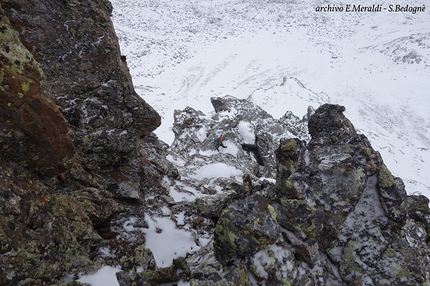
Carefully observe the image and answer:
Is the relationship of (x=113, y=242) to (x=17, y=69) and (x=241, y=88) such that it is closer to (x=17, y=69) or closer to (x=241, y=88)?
(x=17, y=69)

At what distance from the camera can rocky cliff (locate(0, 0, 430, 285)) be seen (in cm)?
442

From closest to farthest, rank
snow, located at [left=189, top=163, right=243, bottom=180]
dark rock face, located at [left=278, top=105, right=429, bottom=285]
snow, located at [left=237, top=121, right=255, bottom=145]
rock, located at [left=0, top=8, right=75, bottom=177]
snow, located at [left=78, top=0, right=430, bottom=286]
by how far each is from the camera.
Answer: rock, located at [left=0, top=8, right=75, bottom=177], dark rock face, located at [left=278, top=105, right=429, bottom=285], snow, located at [left=189, top=163, right=243, bottom=180], snow, located at [left=237, top=121, right=255, bottom=145], snow, located at [left=78, top=0, right=430, bottom=286]

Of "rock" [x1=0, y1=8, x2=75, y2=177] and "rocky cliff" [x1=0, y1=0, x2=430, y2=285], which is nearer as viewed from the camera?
"rock" [x1=0, y1=8, x2=75, y2=177]

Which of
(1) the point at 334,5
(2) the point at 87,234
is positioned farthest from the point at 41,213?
(1) the point at 334,5

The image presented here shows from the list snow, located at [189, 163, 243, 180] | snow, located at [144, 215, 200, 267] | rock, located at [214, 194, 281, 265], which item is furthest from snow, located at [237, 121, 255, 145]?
rock, located at [214, 194, 281, 265]

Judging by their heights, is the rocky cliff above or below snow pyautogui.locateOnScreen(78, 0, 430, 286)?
above

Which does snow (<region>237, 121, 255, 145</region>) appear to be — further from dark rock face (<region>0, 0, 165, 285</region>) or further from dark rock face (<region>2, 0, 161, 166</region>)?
dark rock face (<region>2, 0, 161, 166</region>)

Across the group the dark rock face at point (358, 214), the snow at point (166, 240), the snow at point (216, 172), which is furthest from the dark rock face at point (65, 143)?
the dark rock face at point (358, 214)

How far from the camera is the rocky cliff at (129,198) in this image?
4.42m

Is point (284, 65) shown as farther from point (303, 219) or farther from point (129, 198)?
point (129, 198)

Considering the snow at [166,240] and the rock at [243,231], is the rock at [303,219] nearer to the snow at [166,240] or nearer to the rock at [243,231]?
the rock at [243,231]

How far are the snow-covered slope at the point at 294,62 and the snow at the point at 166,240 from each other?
11713mm

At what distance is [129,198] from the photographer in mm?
7391

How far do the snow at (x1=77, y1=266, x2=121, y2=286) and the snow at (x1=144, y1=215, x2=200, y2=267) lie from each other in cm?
148
